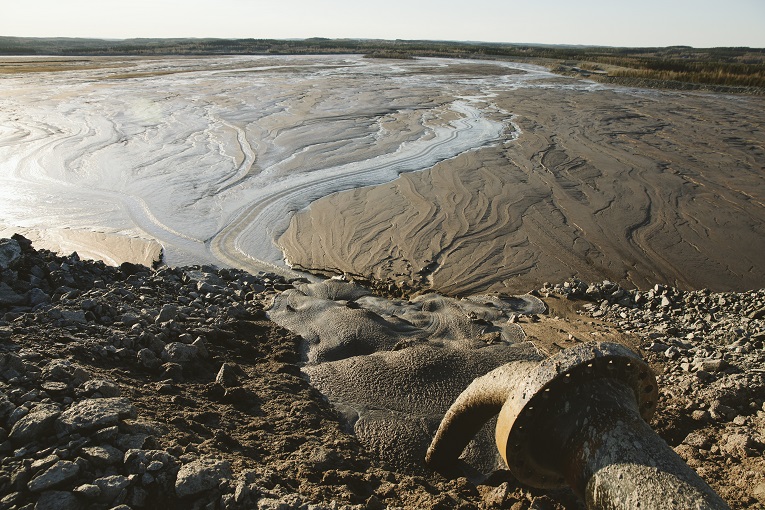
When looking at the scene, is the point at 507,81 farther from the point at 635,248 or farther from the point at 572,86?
the point at 635,248

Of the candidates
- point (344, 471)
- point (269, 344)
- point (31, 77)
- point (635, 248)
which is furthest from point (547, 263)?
point (31, 77)

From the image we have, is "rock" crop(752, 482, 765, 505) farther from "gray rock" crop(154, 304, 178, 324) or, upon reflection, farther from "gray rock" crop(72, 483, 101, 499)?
"gray rock" crop(154, 304, 178, 324)

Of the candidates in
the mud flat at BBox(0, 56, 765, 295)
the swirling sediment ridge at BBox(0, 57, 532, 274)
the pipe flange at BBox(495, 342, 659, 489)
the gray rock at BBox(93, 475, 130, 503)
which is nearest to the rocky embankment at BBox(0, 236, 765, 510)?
the gray rock at BBox(93, 475, 130, 503)

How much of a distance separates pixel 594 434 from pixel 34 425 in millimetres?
2754

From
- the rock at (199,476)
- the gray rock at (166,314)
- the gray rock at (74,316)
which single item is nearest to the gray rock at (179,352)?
the gray rock at (166,314)

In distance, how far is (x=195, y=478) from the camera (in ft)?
7.59

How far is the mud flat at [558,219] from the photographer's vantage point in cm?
700

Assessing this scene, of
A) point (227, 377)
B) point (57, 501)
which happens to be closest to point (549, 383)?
point (57, 501)

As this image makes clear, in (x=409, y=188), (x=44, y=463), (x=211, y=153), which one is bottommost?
(x=44, y=463)

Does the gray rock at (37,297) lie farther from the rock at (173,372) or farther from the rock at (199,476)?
the rock at (199,476)

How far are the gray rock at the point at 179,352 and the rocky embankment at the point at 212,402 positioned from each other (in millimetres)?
12

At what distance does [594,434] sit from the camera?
223 cm

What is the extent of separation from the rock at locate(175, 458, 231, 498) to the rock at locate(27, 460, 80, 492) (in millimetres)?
467

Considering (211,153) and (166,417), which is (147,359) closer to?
(166,417)
